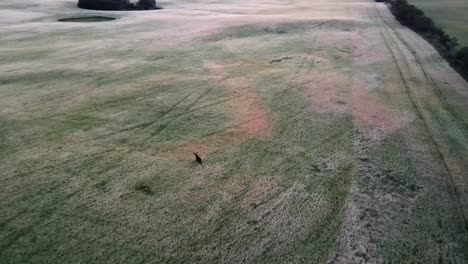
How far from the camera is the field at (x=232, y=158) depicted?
14.2 feet

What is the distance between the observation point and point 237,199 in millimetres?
5082

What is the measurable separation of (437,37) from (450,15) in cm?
629

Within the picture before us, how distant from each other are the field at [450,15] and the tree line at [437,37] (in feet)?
1.39

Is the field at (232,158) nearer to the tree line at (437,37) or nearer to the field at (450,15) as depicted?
the tree line at (437,37)

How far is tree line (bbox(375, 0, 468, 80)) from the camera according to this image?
11570 millimetres

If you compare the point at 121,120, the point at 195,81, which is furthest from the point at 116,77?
the point at 121,120

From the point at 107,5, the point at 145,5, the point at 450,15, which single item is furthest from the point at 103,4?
the point at 450,15

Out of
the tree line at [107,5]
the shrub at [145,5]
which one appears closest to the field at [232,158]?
the tree line at [107,5]

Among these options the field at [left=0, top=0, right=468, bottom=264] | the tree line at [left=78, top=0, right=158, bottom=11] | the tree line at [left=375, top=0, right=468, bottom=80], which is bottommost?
the field at [left=0, top=0, right=468, bottom=264]

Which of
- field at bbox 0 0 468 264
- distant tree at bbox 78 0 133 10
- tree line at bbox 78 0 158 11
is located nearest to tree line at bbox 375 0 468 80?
field at bbox 0 0 468 264

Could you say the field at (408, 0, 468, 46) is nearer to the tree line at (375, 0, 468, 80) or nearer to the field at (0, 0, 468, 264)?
the tree line at (375, 0, 468, 80)

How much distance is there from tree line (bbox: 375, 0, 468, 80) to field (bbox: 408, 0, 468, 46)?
1.39ft

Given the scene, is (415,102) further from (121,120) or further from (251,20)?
(251,20)

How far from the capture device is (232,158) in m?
6.08
